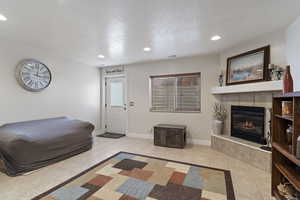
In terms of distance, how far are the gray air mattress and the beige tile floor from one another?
0.50 ft

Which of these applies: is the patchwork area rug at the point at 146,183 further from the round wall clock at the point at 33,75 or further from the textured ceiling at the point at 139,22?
the textured ceiling at the point at 139,22

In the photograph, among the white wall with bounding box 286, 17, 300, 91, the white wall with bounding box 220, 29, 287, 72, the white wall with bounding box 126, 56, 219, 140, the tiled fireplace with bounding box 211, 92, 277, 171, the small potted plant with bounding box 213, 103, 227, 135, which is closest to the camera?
the white wall with bounding box 286, 17, 300, 91

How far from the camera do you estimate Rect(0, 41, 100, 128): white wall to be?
2748 mm

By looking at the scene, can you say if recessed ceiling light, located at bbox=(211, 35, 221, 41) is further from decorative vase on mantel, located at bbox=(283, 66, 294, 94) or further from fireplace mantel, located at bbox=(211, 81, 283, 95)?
decorative vase on mantel, located at bbox=(283, 66, 294, 94)

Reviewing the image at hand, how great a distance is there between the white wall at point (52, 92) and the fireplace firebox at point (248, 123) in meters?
4.17

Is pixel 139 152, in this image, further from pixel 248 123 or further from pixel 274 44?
pixel 274 44

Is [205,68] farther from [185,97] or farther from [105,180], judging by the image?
[105,180]

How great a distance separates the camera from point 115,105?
16.4 ft

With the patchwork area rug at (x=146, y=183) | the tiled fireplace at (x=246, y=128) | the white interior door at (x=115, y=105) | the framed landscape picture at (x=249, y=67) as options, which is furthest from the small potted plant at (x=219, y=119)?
the white interior door at (x=115, y=105)

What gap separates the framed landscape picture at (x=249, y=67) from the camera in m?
2.57

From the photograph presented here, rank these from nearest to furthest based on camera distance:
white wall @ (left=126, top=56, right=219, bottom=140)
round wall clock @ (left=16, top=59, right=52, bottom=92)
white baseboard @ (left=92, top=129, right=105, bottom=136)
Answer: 1. round wall clock @ (left=16, top=59, right=52, bottom=92)
2. white wall @ (left=126, top=56, right=219, bottom=140)
3. white baseboard @ (left=92, top=129, right=105, bottom=136)

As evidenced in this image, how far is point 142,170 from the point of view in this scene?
7.91 ft

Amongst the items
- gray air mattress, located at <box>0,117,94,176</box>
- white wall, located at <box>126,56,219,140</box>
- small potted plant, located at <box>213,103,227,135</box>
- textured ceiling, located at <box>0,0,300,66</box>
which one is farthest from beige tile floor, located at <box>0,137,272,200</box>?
textured ceiling, located at <box>0,0,300,66</box>

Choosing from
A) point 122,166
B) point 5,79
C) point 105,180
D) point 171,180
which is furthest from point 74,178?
point 5,79
